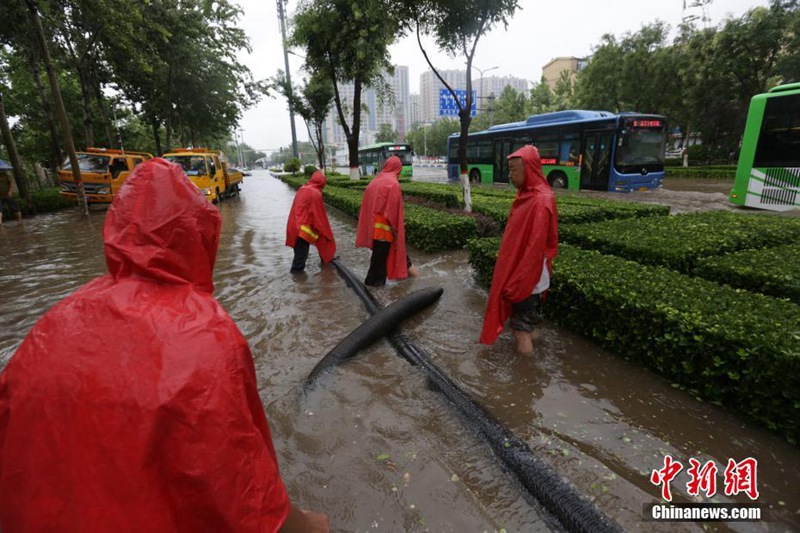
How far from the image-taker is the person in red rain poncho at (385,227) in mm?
5539

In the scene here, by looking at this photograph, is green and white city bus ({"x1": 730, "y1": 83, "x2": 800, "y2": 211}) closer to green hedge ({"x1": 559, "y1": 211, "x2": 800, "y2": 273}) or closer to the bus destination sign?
the bus destination sign

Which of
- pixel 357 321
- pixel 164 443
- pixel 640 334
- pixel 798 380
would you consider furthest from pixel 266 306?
pixel 798 380

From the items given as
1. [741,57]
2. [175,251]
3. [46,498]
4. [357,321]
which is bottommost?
[357,321]

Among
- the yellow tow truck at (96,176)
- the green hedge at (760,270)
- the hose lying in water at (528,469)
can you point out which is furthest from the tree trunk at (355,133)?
the hose lying in water at (528,469)

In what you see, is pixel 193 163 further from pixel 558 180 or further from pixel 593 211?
pixel 593 211

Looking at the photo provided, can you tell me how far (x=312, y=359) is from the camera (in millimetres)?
4051

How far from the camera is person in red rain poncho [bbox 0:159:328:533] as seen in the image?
1.02 meters

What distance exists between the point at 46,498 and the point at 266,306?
15.0 feet

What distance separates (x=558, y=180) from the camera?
17.0 m

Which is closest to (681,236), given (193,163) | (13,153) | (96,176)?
(193,163)

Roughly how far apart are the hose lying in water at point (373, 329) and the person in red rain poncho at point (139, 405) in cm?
236

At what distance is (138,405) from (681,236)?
609 cm

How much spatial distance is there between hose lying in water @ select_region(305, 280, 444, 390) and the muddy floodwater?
0.32 ft

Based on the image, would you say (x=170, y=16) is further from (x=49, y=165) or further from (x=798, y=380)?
(x=798, y=380)
